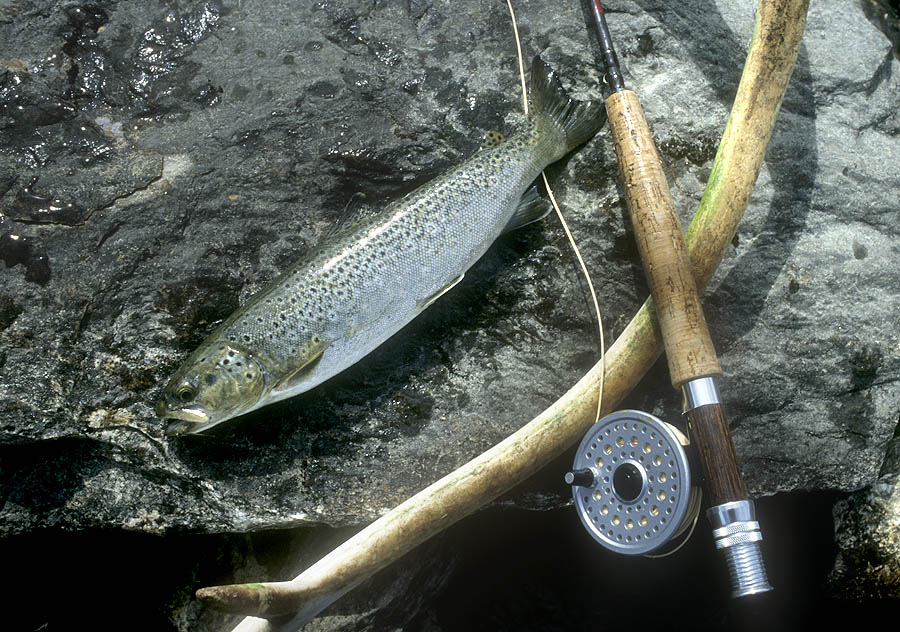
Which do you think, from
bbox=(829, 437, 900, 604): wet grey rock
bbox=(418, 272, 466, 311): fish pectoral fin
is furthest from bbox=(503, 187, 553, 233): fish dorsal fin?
bbox=(829, 437, 900, 604): wet grey rock

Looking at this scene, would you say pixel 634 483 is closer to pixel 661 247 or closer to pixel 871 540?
pixel 661 247

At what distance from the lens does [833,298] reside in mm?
3781

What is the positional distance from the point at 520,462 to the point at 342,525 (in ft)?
2.88

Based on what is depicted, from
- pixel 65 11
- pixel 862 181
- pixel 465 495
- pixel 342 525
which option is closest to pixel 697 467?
pixel 465 495

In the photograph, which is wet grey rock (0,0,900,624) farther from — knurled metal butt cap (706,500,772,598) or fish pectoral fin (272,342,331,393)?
knurled metal butt cap (706,500,772,598)

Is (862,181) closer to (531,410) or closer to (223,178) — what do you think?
(531,410)

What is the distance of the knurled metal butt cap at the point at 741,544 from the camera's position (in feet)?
9.05

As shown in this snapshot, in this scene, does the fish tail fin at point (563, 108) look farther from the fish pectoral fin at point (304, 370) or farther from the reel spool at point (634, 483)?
the fish pectoral fin at point (304, 370)

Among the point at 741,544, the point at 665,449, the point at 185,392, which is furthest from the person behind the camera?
the point at 185,392

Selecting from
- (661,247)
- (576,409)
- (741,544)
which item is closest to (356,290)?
(576,409)

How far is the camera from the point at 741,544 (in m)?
2.81

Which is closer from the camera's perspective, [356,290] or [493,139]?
[356,290]

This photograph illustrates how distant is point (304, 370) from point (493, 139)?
1.50m

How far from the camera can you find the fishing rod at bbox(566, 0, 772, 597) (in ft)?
9.35
